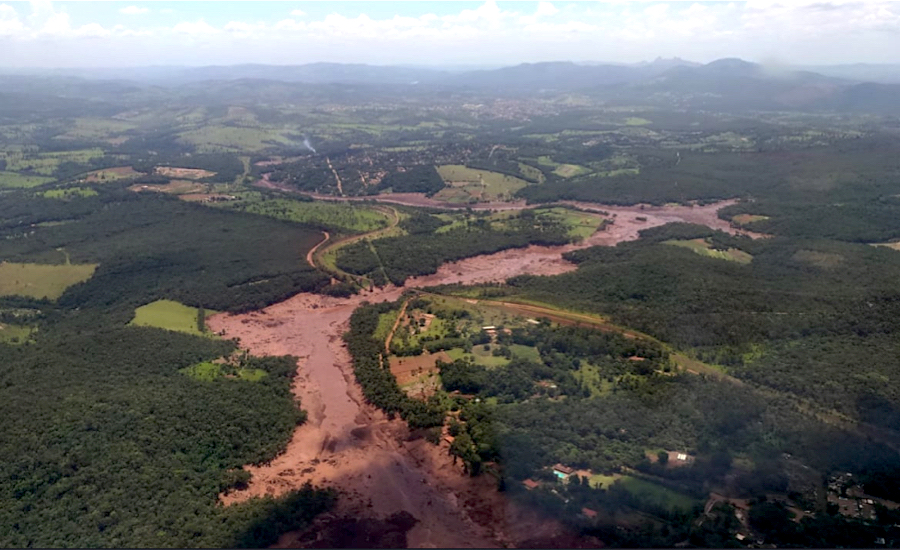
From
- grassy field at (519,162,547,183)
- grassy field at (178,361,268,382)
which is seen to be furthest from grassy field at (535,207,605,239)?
grassy field at (178,361,268,382)

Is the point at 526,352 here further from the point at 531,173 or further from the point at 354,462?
the point at 531,173

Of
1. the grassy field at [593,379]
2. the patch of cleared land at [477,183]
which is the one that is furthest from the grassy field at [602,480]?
the patch of cleared land at [477,183]

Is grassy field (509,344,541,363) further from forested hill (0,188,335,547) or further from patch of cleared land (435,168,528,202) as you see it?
patch of cleared land (435,168,528,202)

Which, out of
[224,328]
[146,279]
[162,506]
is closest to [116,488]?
[162,506]

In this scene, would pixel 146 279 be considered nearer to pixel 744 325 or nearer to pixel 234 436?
pixel 234 436

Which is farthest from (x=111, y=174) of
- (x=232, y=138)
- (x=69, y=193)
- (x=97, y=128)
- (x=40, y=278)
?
(x=97, y=128)

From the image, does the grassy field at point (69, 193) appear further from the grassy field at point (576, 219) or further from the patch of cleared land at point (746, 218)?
the patch of cleared land at point (746, 218)
